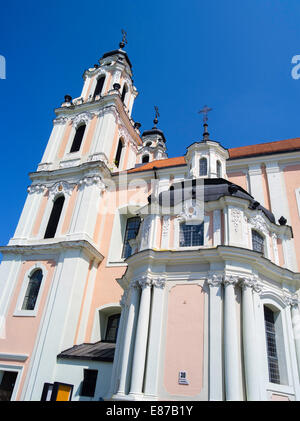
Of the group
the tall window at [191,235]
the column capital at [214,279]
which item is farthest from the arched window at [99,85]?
the column capital at [214,279]

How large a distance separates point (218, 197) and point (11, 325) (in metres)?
12.9

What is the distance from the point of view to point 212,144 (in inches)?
735

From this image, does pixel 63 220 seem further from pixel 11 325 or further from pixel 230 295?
pixel 230 295

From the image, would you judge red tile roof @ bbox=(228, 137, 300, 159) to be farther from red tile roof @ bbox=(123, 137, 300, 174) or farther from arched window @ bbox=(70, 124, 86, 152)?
arched window @ bbox=(70, 124, 86, 152)

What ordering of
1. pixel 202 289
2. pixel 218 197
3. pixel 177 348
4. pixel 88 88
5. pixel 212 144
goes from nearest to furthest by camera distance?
pixel 177 348, pixel 202 289, pixel 218 197, pixel 212 144, pixel 88 88

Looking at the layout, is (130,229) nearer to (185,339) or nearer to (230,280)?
(230,280)

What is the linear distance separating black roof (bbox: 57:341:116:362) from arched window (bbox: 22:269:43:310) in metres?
3.87

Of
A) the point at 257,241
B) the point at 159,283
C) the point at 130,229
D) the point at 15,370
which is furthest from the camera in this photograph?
the point at 130,229

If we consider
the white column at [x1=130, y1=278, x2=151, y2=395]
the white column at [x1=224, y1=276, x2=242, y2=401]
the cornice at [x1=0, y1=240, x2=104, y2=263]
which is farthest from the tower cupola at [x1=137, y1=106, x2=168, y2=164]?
the white column at [x1=224, y1=276, x2=242, y2=401]

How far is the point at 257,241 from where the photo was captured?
12656mm

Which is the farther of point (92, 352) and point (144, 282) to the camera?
point (92, 352)

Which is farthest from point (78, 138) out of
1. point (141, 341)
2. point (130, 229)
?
point (141, 341)

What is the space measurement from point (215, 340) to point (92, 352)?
24.7 ft
